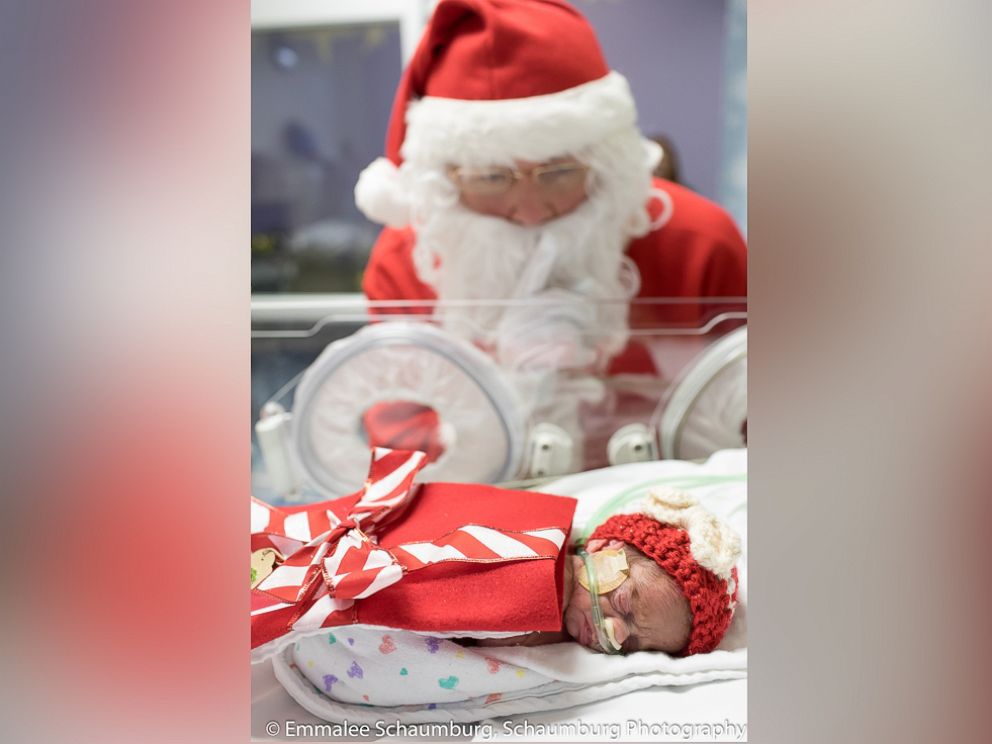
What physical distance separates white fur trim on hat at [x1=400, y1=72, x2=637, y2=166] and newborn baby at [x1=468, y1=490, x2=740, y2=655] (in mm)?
702

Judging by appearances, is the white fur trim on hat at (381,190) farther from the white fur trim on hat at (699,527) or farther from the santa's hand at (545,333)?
the white fur trim on hat at (699,527)

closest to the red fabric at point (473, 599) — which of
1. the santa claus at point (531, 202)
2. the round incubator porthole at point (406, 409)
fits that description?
the round incubator porthole at point (406, 409)

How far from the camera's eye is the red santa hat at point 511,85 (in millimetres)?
1273

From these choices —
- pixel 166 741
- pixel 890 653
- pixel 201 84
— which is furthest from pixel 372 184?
pixel 890 653

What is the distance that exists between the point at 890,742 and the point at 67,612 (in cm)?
80

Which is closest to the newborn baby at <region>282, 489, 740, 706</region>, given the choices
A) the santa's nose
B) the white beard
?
the white beard

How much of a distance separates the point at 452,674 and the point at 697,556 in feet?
1.03

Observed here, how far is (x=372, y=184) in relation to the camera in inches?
54.0

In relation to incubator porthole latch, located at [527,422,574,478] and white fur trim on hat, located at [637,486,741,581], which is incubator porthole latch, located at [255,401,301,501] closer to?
incubator porthole latch, located at [527,422,574,478]

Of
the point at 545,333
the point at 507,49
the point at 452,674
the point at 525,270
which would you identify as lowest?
the point at 452,674

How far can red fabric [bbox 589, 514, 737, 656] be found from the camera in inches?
34.9

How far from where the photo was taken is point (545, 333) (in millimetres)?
1372

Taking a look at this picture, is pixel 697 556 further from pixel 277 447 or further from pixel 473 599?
pixel 277 447

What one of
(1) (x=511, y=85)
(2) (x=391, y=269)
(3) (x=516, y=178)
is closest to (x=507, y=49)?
(1) (x=511, y=85)
